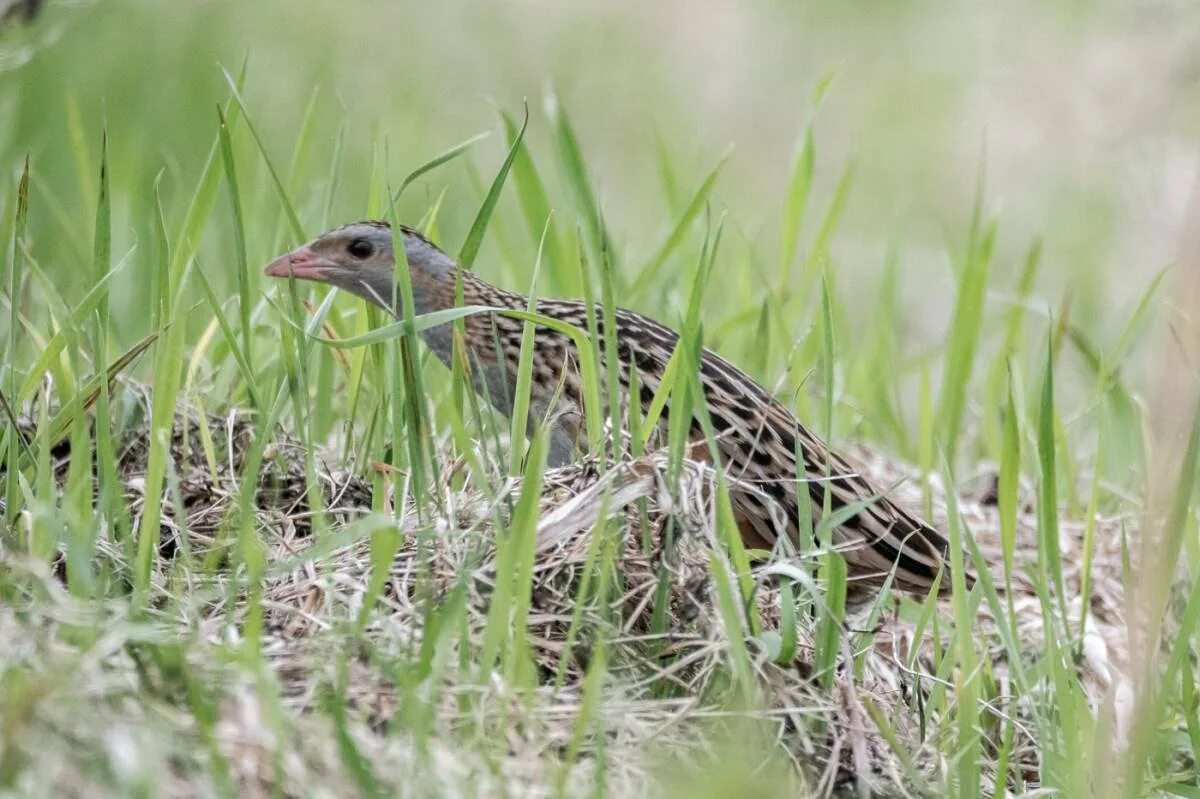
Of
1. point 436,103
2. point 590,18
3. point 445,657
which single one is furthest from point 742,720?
point 590,18

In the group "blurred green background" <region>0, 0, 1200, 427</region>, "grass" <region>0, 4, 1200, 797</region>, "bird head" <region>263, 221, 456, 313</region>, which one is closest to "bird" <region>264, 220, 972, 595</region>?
"bird head" <region>263, 221, 456, 313</region>

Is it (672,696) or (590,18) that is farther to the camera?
(590,18)

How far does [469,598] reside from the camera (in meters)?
2.70

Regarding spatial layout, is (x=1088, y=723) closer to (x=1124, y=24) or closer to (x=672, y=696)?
(x=672, y=696)

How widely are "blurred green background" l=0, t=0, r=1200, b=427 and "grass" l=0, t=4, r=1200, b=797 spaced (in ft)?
4.22

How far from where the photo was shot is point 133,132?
5828 mm

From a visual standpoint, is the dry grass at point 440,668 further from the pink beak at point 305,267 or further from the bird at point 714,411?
the pink beak at point 305,267

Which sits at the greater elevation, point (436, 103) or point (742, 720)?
point (436, 103)

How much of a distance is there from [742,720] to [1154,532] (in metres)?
0.76

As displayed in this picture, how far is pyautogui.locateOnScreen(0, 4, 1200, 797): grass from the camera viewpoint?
7.15 feet

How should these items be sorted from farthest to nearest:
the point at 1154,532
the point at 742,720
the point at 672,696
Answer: the point at 672,696 < the point at 742,720 < the point at 1154,532

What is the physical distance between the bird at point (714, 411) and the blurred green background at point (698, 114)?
0.84 meters

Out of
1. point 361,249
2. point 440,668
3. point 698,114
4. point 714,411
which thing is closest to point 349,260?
point 361,249

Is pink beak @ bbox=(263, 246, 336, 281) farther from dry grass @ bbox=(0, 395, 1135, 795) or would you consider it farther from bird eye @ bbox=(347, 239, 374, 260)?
dry grass @ bbox=(0, 395, 1135, 795)
